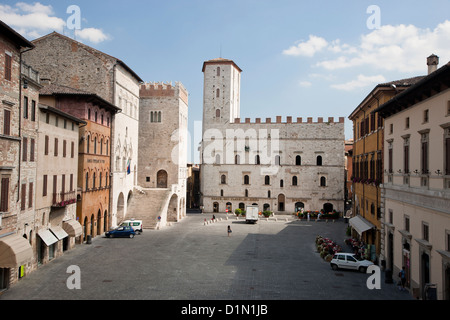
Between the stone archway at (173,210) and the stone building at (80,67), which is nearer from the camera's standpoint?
the stone building at (80,67)

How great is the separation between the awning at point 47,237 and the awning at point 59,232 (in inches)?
18.5

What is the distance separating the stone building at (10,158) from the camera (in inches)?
710

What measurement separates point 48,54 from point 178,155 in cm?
1861

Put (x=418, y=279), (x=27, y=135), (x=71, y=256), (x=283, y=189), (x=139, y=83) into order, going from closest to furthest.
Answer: (x=418, y=279)
(x=27, y=135)
(x=71, y=256)
(x=139, y=83)
(x=283, y=189)

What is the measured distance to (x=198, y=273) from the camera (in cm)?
2209

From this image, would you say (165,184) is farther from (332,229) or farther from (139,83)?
(332,229)

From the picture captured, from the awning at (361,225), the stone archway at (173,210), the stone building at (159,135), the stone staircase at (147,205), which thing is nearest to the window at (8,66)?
the awning at (361,225)

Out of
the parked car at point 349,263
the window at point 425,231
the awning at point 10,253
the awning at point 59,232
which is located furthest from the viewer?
the awning at point 59,232

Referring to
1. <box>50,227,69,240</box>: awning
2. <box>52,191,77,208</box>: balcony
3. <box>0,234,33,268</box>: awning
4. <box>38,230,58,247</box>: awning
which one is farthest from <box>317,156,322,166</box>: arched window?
<box>0,234,33,268</box>: awning

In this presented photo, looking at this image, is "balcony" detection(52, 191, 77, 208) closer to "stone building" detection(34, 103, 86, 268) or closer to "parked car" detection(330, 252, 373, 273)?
"stone building" detection(34, 103, 86, 268)

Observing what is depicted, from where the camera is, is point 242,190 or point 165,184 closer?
point 165,184

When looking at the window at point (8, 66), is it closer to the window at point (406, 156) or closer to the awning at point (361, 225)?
the window at point (406, 156)
